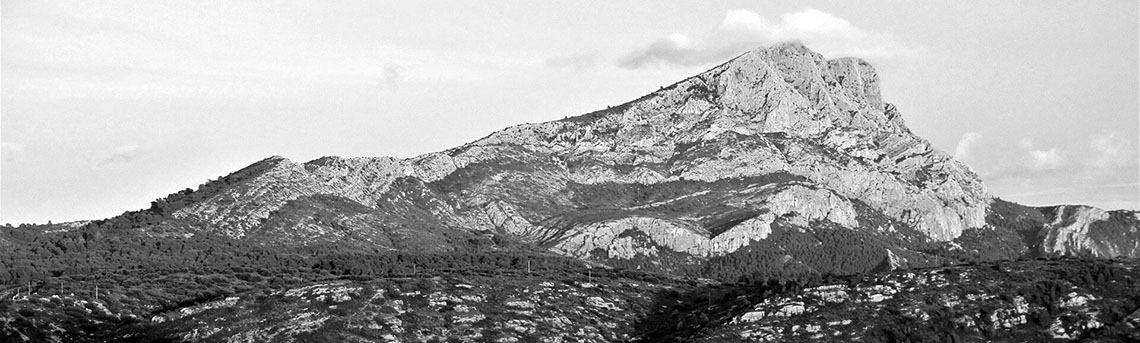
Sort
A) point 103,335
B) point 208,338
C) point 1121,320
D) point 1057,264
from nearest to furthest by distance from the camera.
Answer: point 1121,320 → point 208,338 → point 103,335 → point 1057,264

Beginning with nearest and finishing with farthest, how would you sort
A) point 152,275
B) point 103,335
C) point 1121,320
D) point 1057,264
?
point 1121,320 < point 103,335 < point 1057,264 < point 152,275

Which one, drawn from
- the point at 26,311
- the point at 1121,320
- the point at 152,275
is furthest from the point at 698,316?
the point at 152,275

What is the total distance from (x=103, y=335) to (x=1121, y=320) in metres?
107

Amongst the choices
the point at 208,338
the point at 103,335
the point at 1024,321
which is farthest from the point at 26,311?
the point at 1024,321

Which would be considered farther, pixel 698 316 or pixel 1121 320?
pixel 698 316

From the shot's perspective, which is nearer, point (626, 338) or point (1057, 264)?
point (626, 338)

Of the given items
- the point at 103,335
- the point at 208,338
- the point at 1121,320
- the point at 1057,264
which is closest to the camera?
the point at 1121,320

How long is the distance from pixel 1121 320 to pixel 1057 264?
27.3 metres

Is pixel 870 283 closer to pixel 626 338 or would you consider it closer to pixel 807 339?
pixel 807 339

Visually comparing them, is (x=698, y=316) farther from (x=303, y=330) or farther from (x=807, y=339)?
(x=303, y=330)

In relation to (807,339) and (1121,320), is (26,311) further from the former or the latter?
(1121,320)

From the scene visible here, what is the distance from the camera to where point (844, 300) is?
123062 millimetres

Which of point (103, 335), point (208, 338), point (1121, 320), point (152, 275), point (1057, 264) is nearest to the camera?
point (1121, 320)

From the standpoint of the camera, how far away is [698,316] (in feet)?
431
